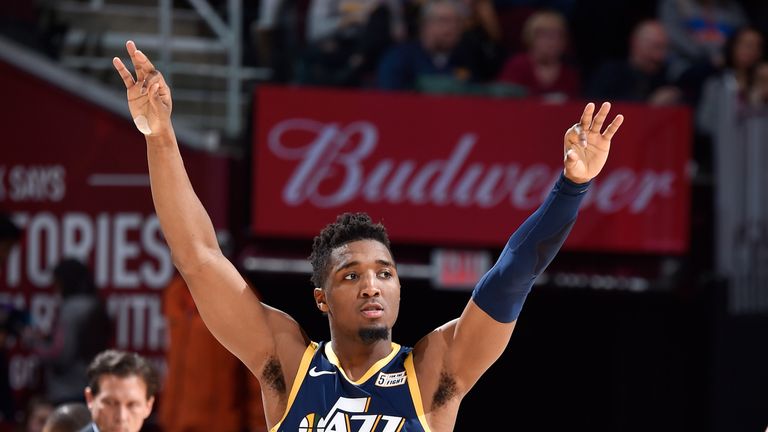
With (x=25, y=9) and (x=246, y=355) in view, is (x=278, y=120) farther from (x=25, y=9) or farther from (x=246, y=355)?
(x=246, y=355)

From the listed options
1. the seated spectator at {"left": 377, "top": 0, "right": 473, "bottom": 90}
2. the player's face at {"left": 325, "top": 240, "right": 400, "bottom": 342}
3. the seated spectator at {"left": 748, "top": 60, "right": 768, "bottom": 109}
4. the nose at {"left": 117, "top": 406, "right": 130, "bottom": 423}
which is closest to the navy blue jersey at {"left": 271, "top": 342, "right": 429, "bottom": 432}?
the player's face at {"left": 325, "top": 240, "right": 400, "bottom": 342}

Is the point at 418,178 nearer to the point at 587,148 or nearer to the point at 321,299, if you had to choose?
the point at 321,299

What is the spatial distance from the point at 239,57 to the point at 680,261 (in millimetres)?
3542

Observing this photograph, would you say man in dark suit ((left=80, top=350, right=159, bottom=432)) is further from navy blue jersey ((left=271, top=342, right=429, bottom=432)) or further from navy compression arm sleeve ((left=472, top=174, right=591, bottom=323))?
navy compression arm sleeve ((left=472, top=174, right=591, bottom=323))

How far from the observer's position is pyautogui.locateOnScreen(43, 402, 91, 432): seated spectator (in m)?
6.09

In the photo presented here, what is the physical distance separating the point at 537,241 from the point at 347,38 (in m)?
6.46

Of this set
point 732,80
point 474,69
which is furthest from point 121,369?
point 732,80

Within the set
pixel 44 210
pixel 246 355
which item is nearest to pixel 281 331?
pixel 246 355

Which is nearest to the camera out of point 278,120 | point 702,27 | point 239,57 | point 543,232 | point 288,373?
point 543,232

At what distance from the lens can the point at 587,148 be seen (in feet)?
13.6

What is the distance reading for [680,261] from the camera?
10297 millimetres

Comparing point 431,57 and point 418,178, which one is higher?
point 431,57

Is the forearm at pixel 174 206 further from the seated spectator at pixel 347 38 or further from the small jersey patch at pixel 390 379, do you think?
the seated spectator at pixel 347 38

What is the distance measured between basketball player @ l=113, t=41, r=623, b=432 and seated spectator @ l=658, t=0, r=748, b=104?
24.7 ft
